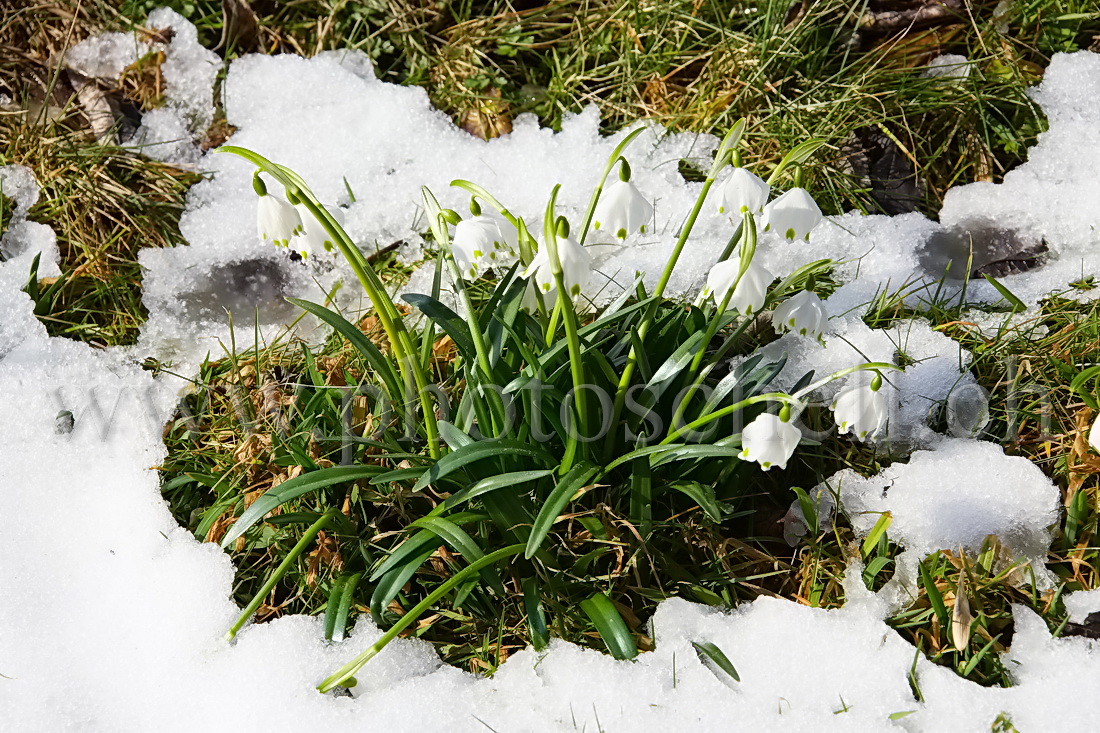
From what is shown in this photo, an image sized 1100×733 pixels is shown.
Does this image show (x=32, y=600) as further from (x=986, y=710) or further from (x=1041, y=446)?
(x=1041, y=446)

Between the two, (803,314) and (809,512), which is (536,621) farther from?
(803,314)

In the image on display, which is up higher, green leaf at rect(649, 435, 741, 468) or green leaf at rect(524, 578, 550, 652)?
green leaf at rect(649, 435, 741, 468)

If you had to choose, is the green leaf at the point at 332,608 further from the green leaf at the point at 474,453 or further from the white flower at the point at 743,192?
the white flower at the point at 743,192

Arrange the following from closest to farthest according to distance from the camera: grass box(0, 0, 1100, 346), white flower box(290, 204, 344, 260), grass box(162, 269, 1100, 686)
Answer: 1. white flower box(290, 204, 344, 260)
2. grass box(162, 269, 1100, 686)
3. grass box(0, 0, 1100, 346)

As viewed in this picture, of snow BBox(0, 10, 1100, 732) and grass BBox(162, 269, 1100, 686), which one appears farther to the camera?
grass BBox(162, 269, 1100, 686)

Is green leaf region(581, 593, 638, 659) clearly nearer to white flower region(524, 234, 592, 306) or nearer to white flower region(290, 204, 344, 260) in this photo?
white flower region(524, 234, 592, 306)

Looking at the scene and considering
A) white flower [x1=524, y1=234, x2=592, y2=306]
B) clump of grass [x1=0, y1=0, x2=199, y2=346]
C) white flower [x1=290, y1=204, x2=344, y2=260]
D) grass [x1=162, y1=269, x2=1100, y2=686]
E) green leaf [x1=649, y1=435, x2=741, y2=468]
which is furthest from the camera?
clump of grass [x1=0, y1=0, x2=199, y2=346]

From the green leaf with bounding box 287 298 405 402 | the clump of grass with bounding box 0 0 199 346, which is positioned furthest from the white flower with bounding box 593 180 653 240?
the clump of grass with bounding box 0 0 199 346

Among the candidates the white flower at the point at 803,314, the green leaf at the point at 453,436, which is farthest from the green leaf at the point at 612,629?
the white flower at the point at 803,314
